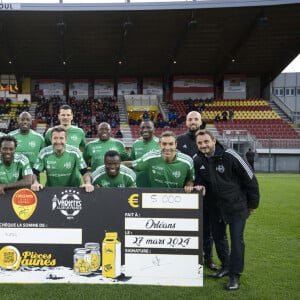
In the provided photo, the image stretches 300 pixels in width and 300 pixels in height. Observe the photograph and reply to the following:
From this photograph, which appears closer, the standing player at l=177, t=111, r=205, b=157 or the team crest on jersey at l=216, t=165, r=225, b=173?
the team crest on jersey at l=216, t=165, r=225, b=173

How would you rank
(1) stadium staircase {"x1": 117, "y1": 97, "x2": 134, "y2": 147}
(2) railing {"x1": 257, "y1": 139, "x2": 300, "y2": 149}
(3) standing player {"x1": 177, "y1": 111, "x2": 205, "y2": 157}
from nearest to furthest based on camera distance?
(3) standing player {"x1": 177, "y1": 111, "x2": 205, "y2": 157} → (2) railing {"x1": 257, "y1": 139, "x2": 300, "y2": 149} → (1) stadium staircase {"x1": 117, "y1": 97, "x2": 134, "y2": 147}

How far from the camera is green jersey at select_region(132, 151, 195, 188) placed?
4543mm

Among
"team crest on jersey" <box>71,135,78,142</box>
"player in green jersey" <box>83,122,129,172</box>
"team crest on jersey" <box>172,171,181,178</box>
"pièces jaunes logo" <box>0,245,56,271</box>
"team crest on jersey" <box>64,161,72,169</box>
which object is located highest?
"team crest on jersey" <box>71,135,78,142</box>

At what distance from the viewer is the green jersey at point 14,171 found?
461 cm

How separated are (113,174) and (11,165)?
127cm

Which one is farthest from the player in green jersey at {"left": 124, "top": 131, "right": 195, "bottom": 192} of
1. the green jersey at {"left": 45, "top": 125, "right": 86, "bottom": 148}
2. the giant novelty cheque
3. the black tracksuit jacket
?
the green jersey at {"left": 45, "top": 125, "right": 86, "bottom": 148}

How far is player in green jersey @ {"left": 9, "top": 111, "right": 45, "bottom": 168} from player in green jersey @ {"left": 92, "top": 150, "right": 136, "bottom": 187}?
6.13 feet

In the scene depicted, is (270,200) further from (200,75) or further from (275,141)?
(200,75)

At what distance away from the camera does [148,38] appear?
85.7ft

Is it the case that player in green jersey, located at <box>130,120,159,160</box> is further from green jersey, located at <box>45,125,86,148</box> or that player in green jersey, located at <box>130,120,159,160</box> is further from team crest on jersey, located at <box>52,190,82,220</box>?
team crest on jersey, located at <box>52,190,82,220</box>

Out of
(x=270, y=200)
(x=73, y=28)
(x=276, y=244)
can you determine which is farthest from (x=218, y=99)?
(x=276, y=244)

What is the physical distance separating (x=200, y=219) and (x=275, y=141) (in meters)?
21.2

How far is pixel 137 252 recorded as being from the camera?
160 inches

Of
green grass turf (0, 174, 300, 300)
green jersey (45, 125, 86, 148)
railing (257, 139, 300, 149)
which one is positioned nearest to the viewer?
green grass turf (0, 174, 300, 300)
